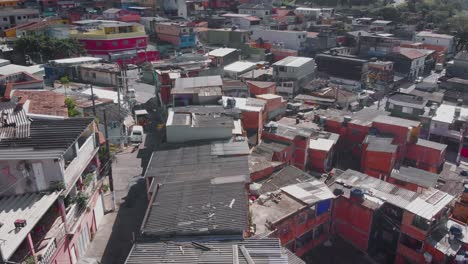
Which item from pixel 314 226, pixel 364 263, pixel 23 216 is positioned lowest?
pixel 364 263

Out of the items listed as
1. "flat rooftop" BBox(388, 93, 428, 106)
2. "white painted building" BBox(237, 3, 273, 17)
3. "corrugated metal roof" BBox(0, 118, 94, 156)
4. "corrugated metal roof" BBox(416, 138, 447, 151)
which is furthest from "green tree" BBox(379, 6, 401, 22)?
"corrugated metal roof" BBox(0, 118, 94, 156)

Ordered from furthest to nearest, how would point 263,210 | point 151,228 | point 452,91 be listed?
point 452,91 → point 263,210 → point 151,228

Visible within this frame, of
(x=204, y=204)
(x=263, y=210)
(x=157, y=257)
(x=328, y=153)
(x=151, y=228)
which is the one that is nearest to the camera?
(x=157, y=257)

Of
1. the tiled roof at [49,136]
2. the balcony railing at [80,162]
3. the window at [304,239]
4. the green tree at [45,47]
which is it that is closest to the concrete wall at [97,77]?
the green tree at [45,47]

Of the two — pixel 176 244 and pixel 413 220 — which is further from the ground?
pixel 176 244

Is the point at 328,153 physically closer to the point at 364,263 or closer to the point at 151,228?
the point at 364,263

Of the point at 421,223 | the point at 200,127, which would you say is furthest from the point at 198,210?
the point at 421,223

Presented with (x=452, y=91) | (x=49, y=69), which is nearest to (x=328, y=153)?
(x=452, y=91)
